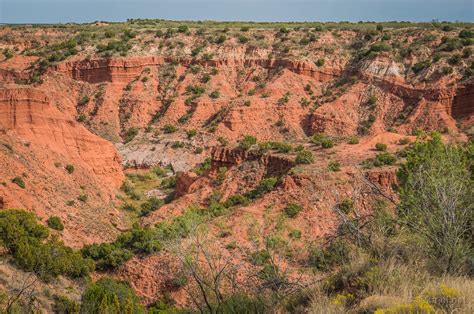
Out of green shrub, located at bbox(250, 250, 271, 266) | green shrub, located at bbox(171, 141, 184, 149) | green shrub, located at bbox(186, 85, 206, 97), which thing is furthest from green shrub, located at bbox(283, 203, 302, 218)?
green shrub, located at bbox(186, 85, 206, 97)

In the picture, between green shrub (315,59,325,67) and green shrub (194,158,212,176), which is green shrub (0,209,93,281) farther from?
green shrub (315,59,325,67)

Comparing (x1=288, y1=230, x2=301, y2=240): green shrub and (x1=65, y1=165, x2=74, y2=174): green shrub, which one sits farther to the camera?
(x1=65, y1=165, x2=74, y2=174): green shrub

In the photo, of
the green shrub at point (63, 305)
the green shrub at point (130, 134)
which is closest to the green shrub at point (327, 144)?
the green shrub at point (63, 305)

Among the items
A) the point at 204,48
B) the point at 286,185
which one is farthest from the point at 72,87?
the point at 286,185

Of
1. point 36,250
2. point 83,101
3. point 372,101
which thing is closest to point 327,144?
point 36,250

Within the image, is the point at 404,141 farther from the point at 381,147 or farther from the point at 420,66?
the point at 420,66

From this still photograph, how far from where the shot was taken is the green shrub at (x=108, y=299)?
1816cm

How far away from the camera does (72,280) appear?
2359 centimetres

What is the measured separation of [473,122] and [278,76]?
21.2 m

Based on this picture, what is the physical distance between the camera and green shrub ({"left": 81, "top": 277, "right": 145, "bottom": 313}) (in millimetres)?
18156

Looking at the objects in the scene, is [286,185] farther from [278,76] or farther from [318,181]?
[278,76]

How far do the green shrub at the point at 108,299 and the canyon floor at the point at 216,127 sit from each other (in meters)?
1.55

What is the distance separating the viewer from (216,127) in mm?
54094

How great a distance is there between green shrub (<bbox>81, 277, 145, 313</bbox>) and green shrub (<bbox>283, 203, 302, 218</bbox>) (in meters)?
9.24
